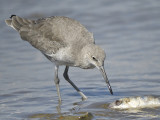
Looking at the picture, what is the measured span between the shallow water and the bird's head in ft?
1.98

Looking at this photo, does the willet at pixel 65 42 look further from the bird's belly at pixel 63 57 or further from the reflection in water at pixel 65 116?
the reflection in water at pixel 65 116

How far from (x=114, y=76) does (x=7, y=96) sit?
7.68ft

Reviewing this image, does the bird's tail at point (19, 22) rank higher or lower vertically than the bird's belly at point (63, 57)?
higher

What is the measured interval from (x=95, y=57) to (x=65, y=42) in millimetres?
807

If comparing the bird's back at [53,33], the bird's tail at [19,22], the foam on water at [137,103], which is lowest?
the foam on water at [137,103]

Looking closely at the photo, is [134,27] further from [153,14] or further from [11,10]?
[11,10]

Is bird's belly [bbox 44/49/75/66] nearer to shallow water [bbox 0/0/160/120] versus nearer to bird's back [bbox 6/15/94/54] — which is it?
bird's back [bbox 6/15/94/54]

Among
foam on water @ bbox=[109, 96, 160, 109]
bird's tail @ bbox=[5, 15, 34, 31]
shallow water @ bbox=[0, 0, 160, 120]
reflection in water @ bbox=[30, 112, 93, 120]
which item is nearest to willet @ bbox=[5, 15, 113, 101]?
bird's tail @ bbox=[5, 15, 34, 31]

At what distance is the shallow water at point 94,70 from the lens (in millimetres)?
7660

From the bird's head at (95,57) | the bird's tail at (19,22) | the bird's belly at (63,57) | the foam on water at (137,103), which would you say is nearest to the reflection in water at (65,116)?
the foam on water at (137,103)

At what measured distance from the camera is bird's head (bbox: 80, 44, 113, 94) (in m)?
7.75

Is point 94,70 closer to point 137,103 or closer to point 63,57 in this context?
point 63,57

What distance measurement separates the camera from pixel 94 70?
9992 mm

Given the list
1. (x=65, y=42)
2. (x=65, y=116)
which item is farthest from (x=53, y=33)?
(x=65, y=116)
